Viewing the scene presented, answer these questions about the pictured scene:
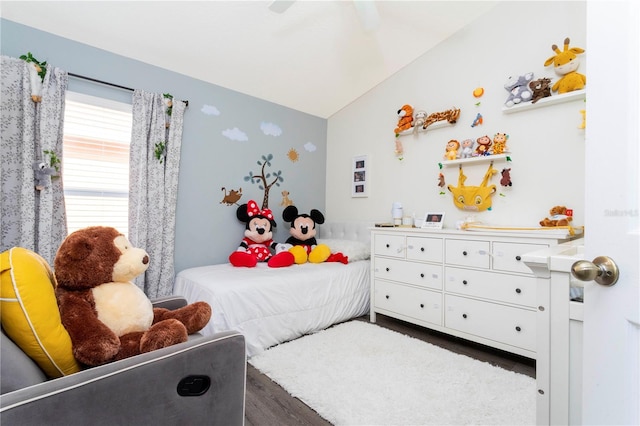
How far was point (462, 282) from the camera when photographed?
2.24 metres

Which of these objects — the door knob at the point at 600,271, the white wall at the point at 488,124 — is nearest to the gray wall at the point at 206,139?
the white wall at the point at 488,124

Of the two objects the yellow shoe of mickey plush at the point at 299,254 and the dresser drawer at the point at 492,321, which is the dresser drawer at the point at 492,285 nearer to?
the dresser drawer at the point at 492,321

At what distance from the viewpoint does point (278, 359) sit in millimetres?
2047

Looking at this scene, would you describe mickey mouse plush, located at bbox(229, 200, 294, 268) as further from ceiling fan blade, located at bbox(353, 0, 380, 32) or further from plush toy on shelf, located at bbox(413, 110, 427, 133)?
ceiling fan blade, located at bbox(353, 0, 380, 32)

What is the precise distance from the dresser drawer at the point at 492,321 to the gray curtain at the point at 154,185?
2328 mm

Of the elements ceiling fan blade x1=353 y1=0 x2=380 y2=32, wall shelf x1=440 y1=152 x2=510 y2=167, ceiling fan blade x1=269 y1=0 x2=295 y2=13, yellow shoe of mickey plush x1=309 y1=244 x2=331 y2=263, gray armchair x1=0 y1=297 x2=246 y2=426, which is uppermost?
ceiling fan blade x1=353 y1=0 x2=380 y2=32

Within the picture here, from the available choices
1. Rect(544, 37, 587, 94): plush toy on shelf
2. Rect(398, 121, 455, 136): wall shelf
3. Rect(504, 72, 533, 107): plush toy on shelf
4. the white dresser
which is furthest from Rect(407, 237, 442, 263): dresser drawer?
Rect(544, 37, 587, 94): plush toy on shelf

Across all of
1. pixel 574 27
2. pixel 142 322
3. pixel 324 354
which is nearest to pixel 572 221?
pixel 574 27

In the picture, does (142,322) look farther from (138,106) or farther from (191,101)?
(191,101)

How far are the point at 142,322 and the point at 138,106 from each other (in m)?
1.98

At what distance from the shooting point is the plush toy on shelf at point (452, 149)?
270 centimetres

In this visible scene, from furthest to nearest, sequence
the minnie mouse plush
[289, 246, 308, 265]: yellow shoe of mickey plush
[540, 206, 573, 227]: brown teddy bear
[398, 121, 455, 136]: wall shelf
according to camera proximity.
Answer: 1. the minnie mouse plush
2. [289, 246, 308, 265]: yellow shoe of mickey plush
3. [398, 121, 455, 136]: wall shelf
4. [540, 206, 573, 227]: brown teddy bear

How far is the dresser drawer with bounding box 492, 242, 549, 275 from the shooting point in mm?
1931

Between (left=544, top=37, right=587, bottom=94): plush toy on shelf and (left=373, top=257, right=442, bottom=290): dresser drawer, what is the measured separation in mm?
1560
